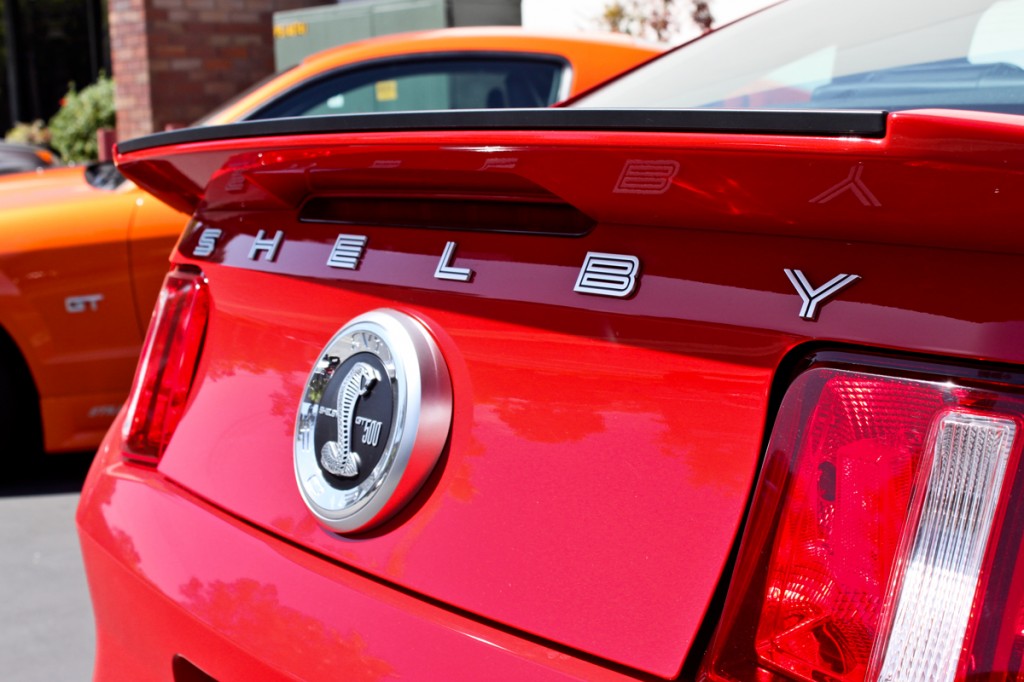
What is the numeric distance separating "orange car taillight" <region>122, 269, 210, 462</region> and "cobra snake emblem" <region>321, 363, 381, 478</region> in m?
0.44

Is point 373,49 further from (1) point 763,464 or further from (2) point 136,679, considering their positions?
(1) point 763,464

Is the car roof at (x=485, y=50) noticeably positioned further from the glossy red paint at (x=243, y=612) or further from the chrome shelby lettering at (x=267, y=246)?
the glossy red paint at (x=243, y=612)

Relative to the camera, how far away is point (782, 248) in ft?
3.04

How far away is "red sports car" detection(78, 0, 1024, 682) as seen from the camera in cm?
82

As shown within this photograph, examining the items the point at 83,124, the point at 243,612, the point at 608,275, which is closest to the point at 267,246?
the point at 243,612

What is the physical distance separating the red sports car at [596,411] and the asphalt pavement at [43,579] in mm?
1477

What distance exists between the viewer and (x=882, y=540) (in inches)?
33.6

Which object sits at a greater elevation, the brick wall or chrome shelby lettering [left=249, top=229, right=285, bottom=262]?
the brick wall

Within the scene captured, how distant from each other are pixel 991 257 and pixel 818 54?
126cm

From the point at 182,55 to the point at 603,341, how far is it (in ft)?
33.1

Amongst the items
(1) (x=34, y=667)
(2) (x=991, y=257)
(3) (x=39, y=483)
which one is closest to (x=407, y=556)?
(2) (x=991, y=257)

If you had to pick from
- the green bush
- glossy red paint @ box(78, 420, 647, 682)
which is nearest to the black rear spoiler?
glossy red paint @ box(78, 420, 647, 682)

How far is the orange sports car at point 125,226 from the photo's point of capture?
385cm

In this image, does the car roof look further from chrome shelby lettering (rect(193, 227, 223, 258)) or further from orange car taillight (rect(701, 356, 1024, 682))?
orange car taillight (rect(701, 356, 1024, 682))
